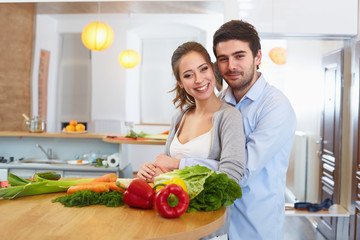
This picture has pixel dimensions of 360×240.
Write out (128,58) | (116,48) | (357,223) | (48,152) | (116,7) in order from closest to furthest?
(357,223)
(48,152)
(116,7)
(128,58)
(116,48)

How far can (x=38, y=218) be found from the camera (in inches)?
62.5

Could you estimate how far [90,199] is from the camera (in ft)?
5.84

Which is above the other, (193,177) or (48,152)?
(193,177)

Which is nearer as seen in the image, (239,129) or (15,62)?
(239,129)

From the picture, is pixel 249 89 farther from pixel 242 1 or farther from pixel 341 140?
pixel 341 140

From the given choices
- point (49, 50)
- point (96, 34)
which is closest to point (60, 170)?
point (96, 34)

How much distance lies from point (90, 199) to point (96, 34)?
469 cm

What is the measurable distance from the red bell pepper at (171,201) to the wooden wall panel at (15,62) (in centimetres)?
578

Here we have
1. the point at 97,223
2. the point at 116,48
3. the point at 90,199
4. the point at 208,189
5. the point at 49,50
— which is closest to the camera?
the point at 97,223

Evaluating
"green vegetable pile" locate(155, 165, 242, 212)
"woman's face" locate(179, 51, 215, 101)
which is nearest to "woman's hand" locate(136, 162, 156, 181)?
"green vegetable pile" locate(155, 165, 242, 212)

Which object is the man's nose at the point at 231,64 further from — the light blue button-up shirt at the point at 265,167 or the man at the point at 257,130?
the light blue button-up shirt at the point at 265,167

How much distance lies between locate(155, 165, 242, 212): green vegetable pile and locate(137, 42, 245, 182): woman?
92 millimetres

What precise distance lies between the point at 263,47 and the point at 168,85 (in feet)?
17.4

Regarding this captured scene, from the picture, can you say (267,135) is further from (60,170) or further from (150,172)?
(60,170)
